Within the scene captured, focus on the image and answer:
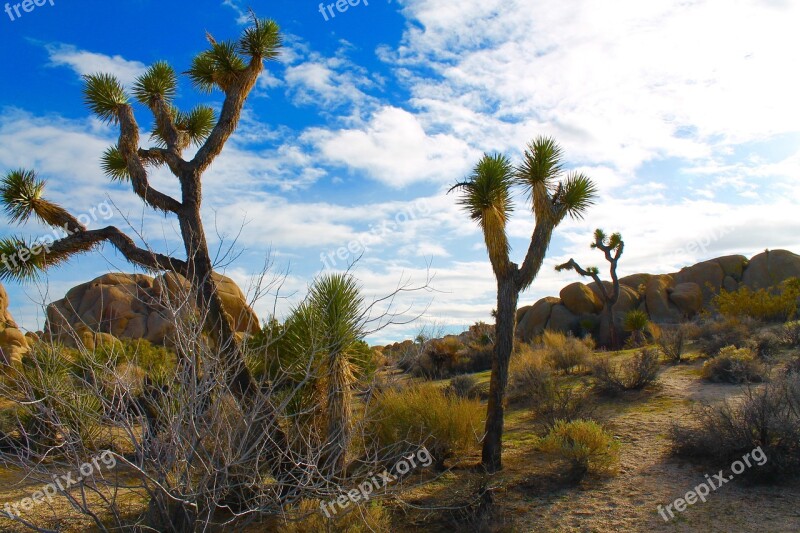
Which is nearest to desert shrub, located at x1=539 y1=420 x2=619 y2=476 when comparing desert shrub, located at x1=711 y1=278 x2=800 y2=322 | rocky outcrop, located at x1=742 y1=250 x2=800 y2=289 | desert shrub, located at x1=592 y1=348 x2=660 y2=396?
desert shrub, located at x1=592 y1=348 x2=660 y2=396

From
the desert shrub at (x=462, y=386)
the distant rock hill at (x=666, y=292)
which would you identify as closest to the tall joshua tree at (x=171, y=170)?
the desert shrub at (x=462, y=386)

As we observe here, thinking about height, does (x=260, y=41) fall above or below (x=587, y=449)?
above

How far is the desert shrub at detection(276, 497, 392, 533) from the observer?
5504 millimetres

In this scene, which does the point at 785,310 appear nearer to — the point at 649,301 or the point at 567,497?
the point at 649,301

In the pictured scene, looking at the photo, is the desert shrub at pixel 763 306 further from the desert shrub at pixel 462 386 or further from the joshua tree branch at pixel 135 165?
the joshua tree branch at pixel 135 165

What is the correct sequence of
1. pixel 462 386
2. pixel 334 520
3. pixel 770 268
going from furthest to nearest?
1. pixel 770 268
2. pixel 462 386
3. pixel 334 520

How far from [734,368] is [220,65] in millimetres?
10829

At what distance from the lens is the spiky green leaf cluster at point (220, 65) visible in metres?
9.15

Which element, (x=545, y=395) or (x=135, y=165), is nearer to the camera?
(x=135, y=165)

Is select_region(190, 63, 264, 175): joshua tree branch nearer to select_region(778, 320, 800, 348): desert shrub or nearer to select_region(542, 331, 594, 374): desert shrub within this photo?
select_region(542, 331, 594, 374): desert shrub

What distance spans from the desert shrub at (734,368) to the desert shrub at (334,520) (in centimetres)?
825

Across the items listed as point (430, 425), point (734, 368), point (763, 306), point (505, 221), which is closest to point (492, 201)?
point (505, 221)

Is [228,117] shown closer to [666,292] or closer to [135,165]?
[135,165]

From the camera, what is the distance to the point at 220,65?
9.17 m
